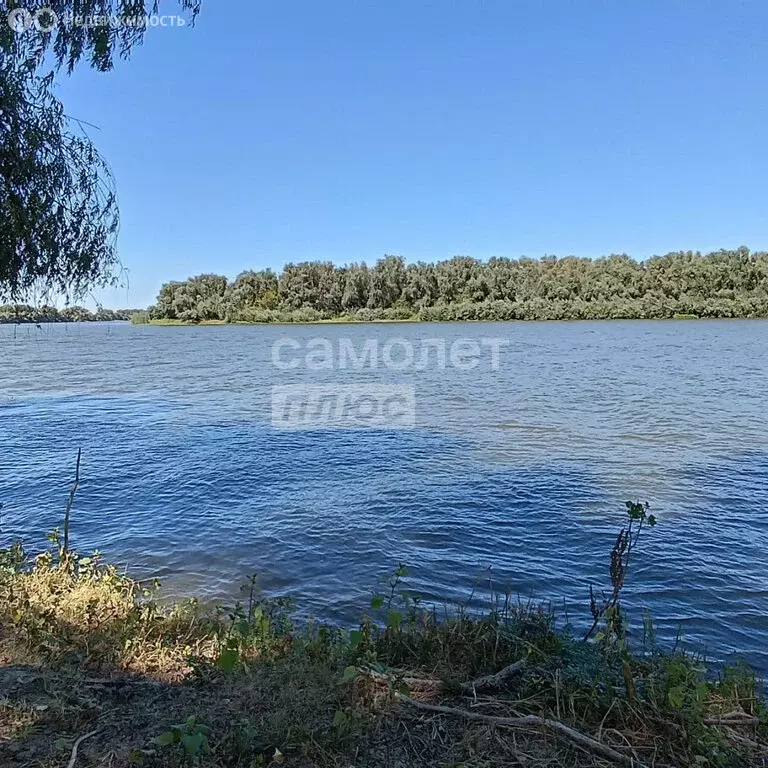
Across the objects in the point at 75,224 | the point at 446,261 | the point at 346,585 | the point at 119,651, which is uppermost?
the point at 446,261

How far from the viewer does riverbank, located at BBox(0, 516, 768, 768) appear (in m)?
3.20

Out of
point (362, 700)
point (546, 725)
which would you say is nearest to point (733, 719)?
point (546, 725)

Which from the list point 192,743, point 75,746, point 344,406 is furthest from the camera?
point 344,406

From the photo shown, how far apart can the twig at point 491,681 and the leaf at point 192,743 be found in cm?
159

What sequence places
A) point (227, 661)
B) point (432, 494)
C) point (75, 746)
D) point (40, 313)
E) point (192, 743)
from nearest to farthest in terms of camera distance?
1. point (192, 743)
2. point (75, 746)
3. point (227, 661)
4. point (40, 313)
5. point (432, 494)

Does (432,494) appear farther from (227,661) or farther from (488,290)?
(488,290)

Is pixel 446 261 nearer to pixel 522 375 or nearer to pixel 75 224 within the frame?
pixel 522 375

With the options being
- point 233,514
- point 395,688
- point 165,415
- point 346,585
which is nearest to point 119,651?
point 395,688

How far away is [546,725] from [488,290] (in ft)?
345

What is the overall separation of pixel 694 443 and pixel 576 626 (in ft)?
37.3

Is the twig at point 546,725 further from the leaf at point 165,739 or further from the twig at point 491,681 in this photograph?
the leaf at point 165,739

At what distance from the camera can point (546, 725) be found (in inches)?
132

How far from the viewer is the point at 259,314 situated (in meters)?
110

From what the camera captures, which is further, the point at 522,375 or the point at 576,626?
the point at 522,375
